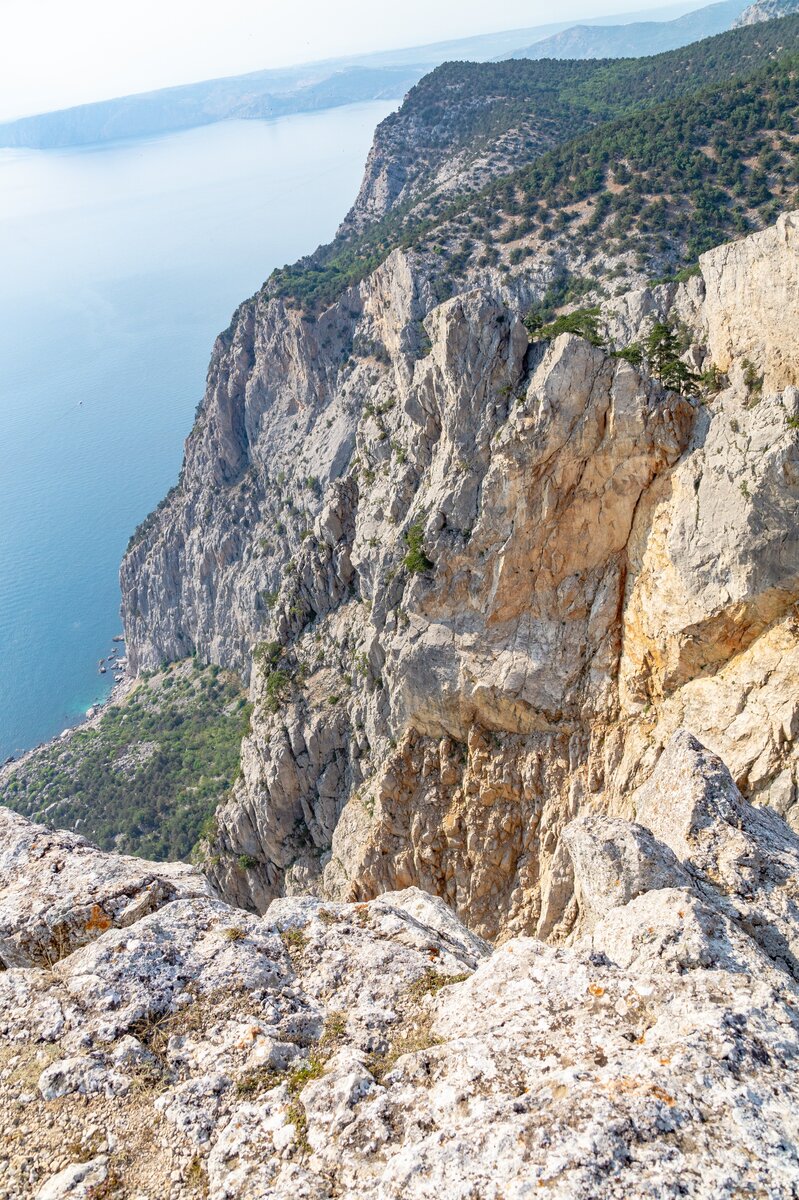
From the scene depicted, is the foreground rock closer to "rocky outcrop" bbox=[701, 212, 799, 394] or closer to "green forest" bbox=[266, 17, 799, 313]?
"rocky outcrop" bbox=[701, 212, 799, 394]

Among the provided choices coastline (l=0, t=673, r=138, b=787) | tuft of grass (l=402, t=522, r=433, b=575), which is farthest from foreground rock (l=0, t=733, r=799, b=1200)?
coastline (l=0, t=673, r=138, b=787)

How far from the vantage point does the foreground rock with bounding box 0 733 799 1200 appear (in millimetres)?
5844

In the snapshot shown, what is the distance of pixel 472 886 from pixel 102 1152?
15.5m

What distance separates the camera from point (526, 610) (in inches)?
811

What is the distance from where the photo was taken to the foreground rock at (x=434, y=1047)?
5.84 metres

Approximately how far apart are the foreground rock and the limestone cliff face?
17.3ft

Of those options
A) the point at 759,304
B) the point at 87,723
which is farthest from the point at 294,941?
the point at 87,723

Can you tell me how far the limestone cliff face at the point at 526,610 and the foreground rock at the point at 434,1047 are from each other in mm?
5283

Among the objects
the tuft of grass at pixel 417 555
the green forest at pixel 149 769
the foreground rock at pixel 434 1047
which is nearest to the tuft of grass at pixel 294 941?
the foreground rock at pixel 434 1047

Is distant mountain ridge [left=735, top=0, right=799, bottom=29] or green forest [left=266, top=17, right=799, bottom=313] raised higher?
distant mountain ridge [left=735, top=0, right=799, bottom=29]

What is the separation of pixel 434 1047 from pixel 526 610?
14326mm

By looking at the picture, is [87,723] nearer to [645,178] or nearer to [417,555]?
[417,555]

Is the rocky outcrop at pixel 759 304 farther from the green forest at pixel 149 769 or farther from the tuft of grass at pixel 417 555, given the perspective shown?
the green forest at pixel 149 769

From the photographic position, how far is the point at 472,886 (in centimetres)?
2117
